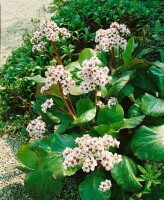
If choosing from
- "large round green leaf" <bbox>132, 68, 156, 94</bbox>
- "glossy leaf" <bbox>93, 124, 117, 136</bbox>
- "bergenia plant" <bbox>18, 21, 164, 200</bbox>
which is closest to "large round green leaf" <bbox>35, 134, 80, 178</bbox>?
"bergenia plant" <bbox>18, 21, 164, 200</bbox>

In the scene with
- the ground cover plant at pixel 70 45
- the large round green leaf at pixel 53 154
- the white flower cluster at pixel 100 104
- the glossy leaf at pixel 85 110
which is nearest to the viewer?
the large round green leaf at pixel 53 154

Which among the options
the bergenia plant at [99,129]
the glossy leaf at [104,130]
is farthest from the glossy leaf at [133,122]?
the glossy leaf at [104,130]

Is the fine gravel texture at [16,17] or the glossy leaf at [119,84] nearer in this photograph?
the glossy leaf at [119,84]

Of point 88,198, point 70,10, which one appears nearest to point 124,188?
point 88,198

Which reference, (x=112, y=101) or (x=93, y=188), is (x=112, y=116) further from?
(x=93, y=188)

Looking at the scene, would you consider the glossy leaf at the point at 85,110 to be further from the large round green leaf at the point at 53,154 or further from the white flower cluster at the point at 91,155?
the white flower cluster at the point at 91,155

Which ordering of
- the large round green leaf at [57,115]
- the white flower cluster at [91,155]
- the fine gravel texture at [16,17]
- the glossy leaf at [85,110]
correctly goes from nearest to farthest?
the white flower cluster at [91,155], the glossy leaf at [85,110], the large round green leaf at [57,115], the fine gravel texture at [16,17]

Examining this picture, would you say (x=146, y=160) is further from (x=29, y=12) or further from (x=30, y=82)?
(x=29, y=12)

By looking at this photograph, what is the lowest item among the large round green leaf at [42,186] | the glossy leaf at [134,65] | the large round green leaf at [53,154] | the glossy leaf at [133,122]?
the large round green leaf at [42,186]
